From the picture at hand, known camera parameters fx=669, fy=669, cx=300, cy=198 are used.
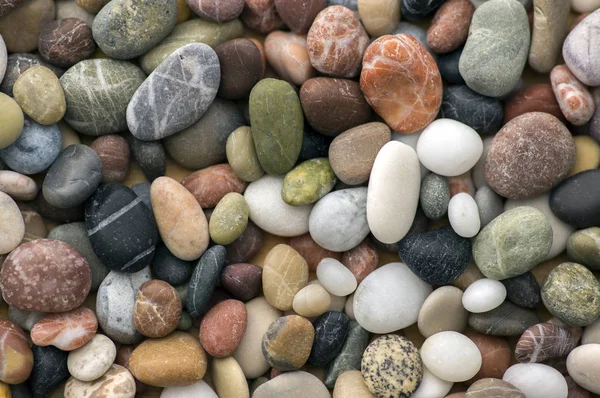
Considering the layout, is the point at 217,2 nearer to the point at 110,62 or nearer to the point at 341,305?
the point at 110,62

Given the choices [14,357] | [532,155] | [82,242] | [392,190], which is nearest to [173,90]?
[82,242]

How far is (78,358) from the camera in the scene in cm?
113

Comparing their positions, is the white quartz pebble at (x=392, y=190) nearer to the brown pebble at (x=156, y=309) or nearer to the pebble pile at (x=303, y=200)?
the pebble pile at (x=303, y=200)

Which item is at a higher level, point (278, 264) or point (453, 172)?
point (453, 172)

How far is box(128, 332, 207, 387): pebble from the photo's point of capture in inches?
44.2

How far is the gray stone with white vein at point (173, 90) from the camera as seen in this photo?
45.9 inches

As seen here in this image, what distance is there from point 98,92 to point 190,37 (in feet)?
0.62

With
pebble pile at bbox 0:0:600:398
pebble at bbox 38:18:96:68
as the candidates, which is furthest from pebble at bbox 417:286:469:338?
pebble at bbox 38:18:96:68

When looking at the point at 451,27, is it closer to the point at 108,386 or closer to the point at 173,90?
the point at 173,90

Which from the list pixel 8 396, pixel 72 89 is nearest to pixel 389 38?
pixel 72 89

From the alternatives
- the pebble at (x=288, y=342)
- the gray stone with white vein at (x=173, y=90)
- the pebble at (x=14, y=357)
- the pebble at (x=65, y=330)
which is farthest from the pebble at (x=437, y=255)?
the pebble at (x=14, y=357)

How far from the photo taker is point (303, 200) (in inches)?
46.0

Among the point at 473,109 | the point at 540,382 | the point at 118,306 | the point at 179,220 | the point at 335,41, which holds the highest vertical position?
the point at 335,41

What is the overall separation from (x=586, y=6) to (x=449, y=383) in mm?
696
